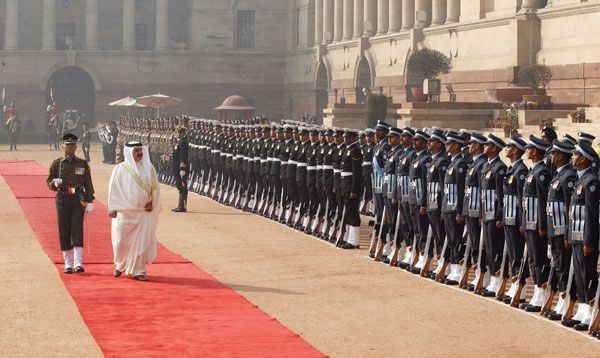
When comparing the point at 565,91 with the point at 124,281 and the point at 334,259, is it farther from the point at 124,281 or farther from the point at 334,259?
the point at 124,281

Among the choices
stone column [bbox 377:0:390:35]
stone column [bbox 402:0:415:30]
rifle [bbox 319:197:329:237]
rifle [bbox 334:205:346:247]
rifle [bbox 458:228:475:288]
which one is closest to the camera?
rifle [bbox 458:228:475:288]

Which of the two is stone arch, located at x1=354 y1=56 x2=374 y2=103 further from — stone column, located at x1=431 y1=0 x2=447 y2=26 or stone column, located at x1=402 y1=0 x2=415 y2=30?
stone column, located at x1=431 y1=0 x2=447 y2=26

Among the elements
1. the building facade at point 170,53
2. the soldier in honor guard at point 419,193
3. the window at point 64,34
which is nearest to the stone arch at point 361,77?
the building facade at point 170,53

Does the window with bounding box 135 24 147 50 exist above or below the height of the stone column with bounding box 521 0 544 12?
above

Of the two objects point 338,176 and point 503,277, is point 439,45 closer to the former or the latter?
point 338,176

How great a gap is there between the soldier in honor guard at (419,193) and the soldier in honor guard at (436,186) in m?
0.23

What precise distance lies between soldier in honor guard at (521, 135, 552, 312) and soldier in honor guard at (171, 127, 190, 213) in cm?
1673

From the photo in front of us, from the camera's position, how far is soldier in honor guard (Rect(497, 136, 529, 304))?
733 inches

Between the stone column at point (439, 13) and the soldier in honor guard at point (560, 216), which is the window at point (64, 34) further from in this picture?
the soldier in honor guard at point (560, 216)

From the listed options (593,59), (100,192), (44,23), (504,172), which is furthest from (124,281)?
(44,23)

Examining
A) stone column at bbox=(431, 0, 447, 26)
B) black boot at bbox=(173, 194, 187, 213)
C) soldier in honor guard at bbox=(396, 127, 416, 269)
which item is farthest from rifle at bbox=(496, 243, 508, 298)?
stone column at bbox=(431, 0, 447, 26)

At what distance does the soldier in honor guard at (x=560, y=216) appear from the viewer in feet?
56.6

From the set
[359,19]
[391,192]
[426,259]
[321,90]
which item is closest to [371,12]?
[359,19]

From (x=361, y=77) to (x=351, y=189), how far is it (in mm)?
48391
